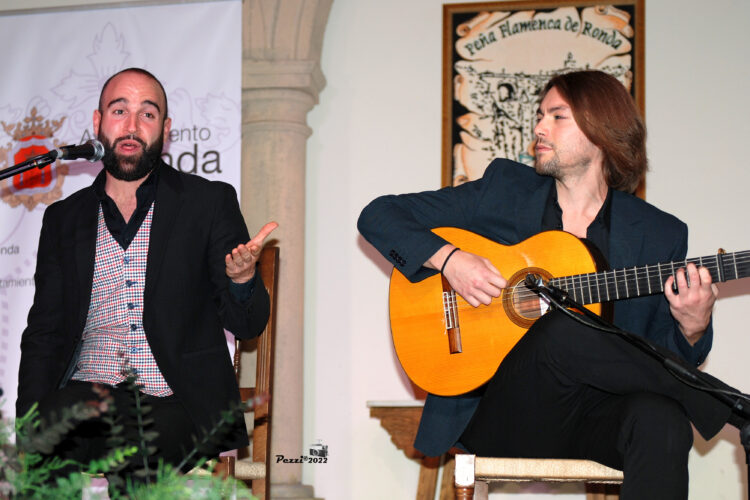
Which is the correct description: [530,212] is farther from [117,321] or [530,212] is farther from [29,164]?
[29,164]

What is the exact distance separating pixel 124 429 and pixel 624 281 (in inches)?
58.7

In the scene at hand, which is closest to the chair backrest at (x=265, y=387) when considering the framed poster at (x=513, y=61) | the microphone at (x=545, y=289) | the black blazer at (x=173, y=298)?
the black blazer at (x=173, y=298)

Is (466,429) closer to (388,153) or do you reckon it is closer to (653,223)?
(653,223)

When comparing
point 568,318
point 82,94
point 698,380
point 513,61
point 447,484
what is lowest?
point 447,484

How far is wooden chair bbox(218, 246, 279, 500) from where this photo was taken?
2902 millimetres

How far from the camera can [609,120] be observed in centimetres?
282

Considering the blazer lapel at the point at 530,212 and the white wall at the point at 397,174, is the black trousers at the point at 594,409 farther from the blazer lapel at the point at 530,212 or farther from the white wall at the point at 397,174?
the white wall at the point at 397,174

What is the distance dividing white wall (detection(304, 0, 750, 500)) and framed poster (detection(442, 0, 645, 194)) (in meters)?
0.09

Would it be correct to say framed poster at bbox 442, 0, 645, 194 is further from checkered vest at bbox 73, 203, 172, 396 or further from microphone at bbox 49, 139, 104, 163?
microphone at bbox 49, 139, 104, 163

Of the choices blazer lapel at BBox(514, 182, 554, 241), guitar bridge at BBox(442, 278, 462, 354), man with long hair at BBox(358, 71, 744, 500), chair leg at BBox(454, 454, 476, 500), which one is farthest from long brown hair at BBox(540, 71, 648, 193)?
chair leg at BBox(454, 454, 476, 500)

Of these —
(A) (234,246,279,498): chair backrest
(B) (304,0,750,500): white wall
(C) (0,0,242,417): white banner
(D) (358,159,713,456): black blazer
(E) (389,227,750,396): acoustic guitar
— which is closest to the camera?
(E) (389,227,750,396): acoustic guitar

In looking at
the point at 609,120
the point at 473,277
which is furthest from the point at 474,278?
the point at 609,120

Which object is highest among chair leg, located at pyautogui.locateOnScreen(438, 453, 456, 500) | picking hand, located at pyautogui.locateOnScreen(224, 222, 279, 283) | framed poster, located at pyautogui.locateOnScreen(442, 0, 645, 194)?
framed poster, located at pyautogui.locateOnScreen(442, 0, 645, 194)

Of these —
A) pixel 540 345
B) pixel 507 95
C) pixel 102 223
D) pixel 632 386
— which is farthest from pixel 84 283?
pixel 507 95
